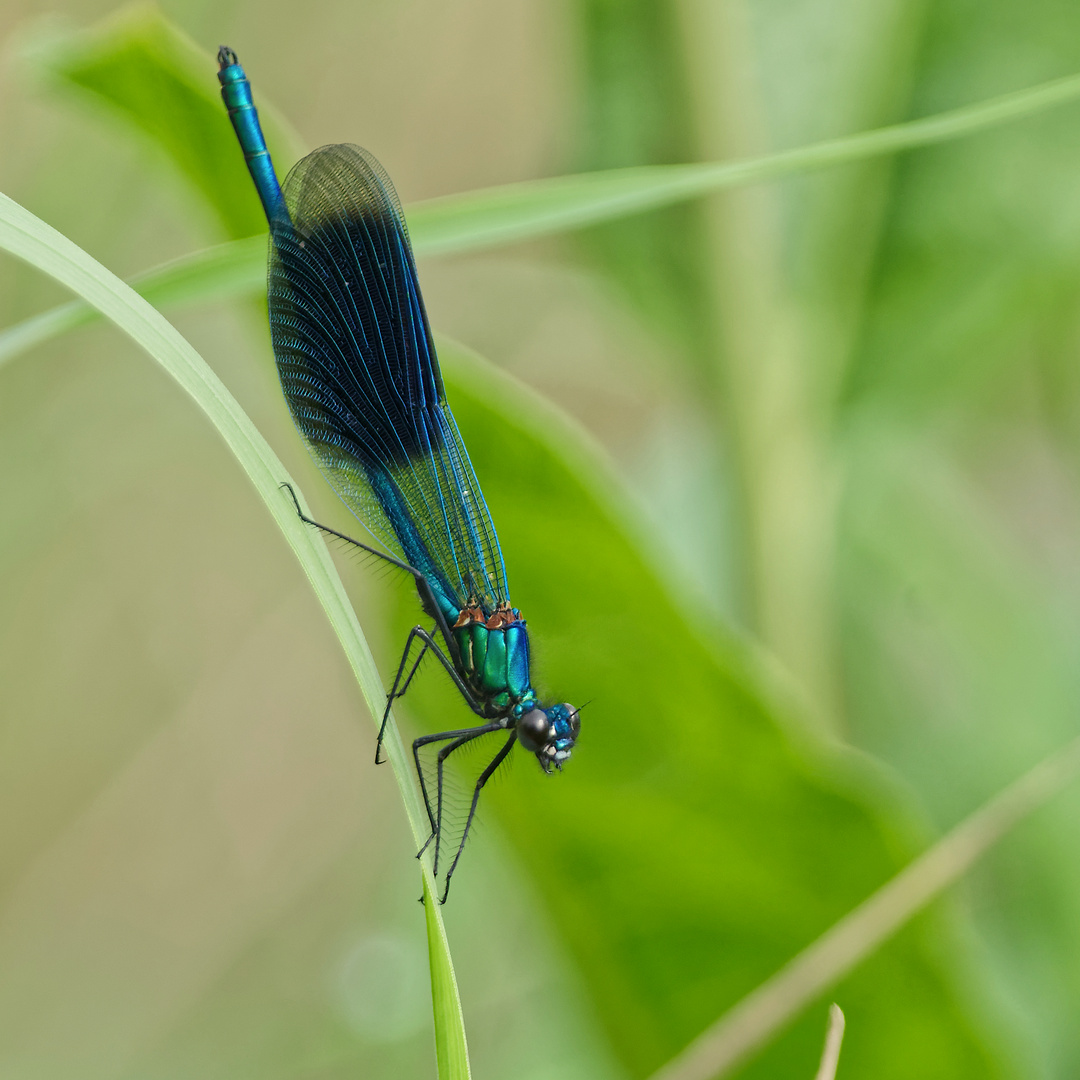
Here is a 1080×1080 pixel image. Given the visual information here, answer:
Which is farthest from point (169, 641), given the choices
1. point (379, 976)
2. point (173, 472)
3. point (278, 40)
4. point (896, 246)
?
point (896, 246)

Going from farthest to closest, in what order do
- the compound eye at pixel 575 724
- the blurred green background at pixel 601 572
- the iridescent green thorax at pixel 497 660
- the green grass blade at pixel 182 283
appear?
the iridescent green thorax at pixel 497 660 → the compound eye at pixel 575 724 → the blurred green background at pixel 601 572 → the green grass blade at pixel 182 283

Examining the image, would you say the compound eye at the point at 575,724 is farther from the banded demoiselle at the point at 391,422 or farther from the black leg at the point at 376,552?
the black leg at the point at 376,552

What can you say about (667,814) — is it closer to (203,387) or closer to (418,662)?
(418,662)

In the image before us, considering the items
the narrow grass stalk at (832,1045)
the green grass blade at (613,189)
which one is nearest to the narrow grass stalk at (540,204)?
the green grass blade at (613,189)

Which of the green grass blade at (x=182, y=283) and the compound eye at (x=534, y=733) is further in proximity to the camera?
the compound eye at (x=534, y=733)

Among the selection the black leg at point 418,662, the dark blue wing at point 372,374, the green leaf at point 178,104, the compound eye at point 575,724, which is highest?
the green leaf at point 178,104

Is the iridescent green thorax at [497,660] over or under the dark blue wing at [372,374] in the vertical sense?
under

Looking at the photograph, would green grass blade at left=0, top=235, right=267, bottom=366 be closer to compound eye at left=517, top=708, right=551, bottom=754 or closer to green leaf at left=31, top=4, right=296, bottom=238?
green leaf at left=31, top=4, right=296, bottom=238
